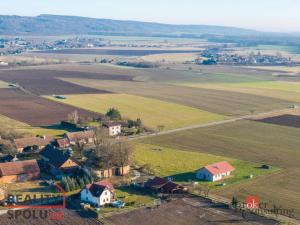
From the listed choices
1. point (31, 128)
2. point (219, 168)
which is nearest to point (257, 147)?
point (219, 168)

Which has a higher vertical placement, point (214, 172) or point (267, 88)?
point (267, 88)

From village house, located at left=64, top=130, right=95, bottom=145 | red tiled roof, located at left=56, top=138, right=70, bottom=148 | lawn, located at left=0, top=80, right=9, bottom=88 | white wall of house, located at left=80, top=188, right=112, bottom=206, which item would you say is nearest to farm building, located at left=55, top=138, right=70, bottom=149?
red tiled roof, located at left=56, top=138, right=70, bottom=148

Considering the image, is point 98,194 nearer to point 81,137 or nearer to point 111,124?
point 81,137

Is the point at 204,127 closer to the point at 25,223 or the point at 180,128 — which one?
the point at 180,128


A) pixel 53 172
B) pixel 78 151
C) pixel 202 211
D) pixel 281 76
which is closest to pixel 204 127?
pixel 78 151

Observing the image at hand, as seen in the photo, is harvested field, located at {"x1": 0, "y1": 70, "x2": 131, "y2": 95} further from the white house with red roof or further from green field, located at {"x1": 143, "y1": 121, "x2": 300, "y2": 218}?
the white house with red roof

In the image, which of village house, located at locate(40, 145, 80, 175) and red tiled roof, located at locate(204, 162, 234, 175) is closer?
red tiled roof, located at locate(204, 162, 234, 175)

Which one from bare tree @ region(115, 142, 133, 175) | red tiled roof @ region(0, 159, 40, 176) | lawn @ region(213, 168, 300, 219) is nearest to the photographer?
lawn @ region(213, 168, 300, 219)
